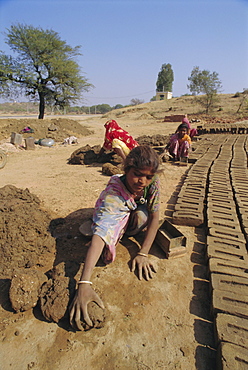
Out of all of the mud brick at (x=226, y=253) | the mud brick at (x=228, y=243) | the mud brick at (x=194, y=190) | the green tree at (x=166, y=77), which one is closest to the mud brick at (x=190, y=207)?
the mud brick at (x=194, y=190)

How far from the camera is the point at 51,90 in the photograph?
19.8 meters

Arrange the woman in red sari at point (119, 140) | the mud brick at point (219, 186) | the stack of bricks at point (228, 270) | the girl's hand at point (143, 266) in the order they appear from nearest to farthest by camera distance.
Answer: the stack of bricks at point (228, 270) → the girl's hand at point (143, 266) → the mud brick at point (219, 186) → the woman in red sari at point (119, 140)

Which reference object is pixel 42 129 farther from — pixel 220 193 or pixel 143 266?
pixel 143 266

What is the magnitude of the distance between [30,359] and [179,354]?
927 millimetres

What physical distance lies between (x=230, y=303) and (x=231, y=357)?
0.42 m

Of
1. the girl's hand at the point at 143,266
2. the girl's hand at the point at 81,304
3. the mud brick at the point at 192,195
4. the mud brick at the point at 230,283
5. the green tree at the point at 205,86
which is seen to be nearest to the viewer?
the girl's hand at the point at 81,304

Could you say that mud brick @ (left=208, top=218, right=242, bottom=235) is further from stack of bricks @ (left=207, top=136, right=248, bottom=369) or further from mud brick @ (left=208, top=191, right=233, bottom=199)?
mud brick @ (left=208, top=191, right=233, bottom=199)

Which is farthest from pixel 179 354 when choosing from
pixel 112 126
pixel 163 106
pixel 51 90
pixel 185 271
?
pixel 163 106

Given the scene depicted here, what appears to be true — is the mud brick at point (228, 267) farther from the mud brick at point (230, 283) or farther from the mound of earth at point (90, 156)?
the mound of earth at point (90, 156)

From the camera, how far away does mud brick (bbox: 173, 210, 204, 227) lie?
2949mm

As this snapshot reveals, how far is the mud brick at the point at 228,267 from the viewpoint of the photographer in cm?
198

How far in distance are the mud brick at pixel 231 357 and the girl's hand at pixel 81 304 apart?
79cm

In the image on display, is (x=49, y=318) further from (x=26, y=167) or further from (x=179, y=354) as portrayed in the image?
(x=26, y=167)

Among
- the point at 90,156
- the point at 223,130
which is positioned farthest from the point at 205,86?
the point at 90,156
